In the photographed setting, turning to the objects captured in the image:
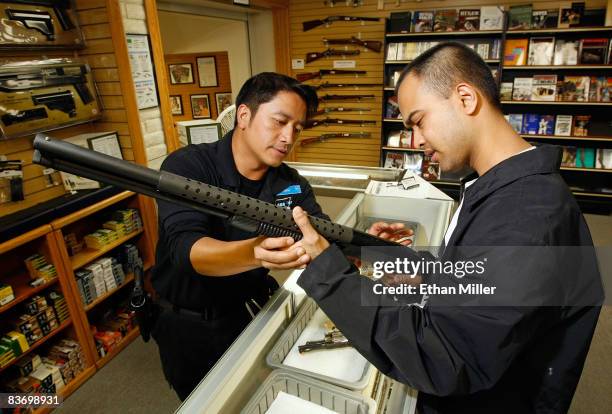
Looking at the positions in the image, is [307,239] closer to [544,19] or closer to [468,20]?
[468,20]

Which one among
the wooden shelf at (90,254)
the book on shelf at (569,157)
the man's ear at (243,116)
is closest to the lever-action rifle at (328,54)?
the book on shelf at (569,157)

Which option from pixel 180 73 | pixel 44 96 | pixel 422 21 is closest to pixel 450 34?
pixel 422 21

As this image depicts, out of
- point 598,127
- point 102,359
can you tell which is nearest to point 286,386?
point 102,359

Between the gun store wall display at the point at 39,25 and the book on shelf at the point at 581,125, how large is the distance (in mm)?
5544

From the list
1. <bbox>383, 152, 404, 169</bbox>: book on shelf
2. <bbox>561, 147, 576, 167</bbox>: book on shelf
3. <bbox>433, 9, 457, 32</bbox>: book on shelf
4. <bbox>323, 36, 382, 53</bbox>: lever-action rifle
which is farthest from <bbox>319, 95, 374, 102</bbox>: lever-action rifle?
<bbox>561, 147, 576, 167</bbox>: book on shelf

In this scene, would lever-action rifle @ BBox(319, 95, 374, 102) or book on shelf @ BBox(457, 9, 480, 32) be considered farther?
lever-action rifle @ BBox(319, 95, 374, 102)

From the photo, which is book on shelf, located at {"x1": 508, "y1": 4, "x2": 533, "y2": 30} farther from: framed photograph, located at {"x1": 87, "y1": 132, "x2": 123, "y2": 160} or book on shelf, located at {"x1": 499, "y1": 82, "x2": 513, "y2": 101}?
framed photograph, located at {"x1": 87, "y1": 132, "x2": 123, "y2": 160}

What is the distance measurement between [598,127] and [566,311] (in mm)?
5071

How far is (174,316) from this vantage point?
64.4 inches

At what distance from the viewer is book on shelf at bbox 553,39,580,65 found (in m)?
4.41

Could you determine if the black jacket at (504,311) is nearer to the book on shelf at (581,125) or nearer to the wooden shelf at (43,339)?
the wooden shelf at (43,339)

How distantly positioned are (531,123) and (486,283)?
5.03 m

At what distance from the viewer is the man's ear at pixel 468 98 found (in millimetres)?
1003

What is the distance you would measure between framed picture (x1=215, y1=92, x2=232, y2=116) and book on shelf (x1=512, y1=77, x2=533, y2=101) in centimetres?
401
